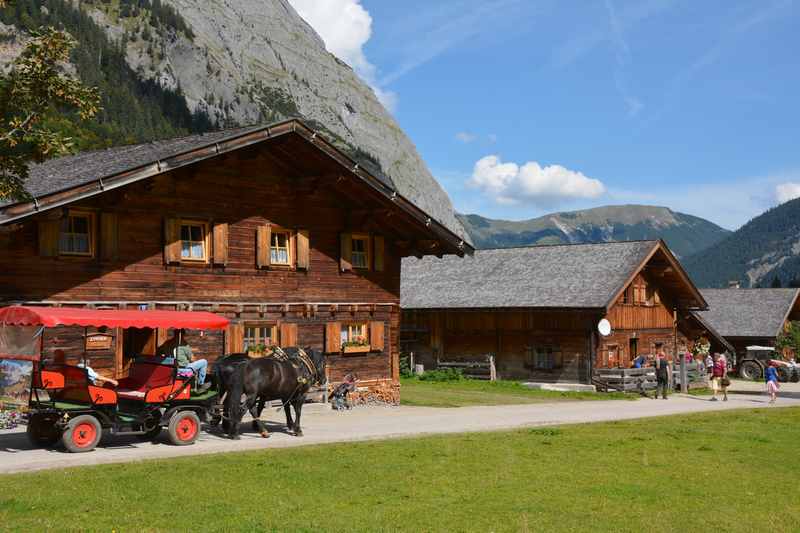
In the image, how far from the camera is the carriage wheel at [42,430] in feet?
54.0

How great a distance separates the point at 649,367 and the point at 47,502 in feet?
104

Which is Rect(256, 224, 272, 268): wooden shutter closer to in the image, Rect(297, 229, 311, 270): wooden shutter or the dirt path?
Rect(297, 229, 311, 270): wooden shutter

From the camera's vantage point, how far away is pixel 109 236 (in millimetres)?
21844

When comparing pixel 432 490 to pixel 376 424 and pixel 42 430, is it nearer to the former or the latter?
pixel 42 430

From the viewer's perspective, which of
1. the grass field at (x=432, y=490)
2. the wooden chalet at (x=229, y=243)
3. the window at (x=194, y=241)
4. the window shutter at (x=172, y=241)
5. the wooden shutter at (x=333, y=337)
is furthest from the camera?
the wooden shutter at (x=333, y=337)

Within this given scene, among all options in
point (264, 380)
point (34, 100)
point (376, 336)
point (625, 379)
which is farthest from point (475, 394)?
point (34, 100)

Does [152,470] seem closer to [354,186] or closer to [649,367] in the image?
[354,186]

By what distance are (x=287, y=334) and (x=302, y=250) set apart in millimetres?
2575

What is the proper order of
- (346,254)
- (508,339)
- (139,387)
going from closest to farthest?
1. (139,387)
2. (346,254)
3. (508,339)

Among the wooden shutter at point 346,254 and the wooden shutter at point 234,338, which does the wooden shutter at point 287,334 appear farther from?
the wooden shutter at point 346,254

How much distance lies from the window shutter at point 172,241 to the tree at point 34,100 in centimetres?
706

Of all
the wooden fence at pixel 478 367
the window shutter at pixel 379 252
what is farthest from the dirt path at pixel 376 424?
the wooden fence at pixel 478 367

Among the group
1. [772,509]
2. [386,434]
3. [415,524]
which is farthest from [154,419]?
[772,509]

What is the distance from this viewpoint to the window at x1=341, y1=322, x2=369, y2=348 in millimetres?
27828
